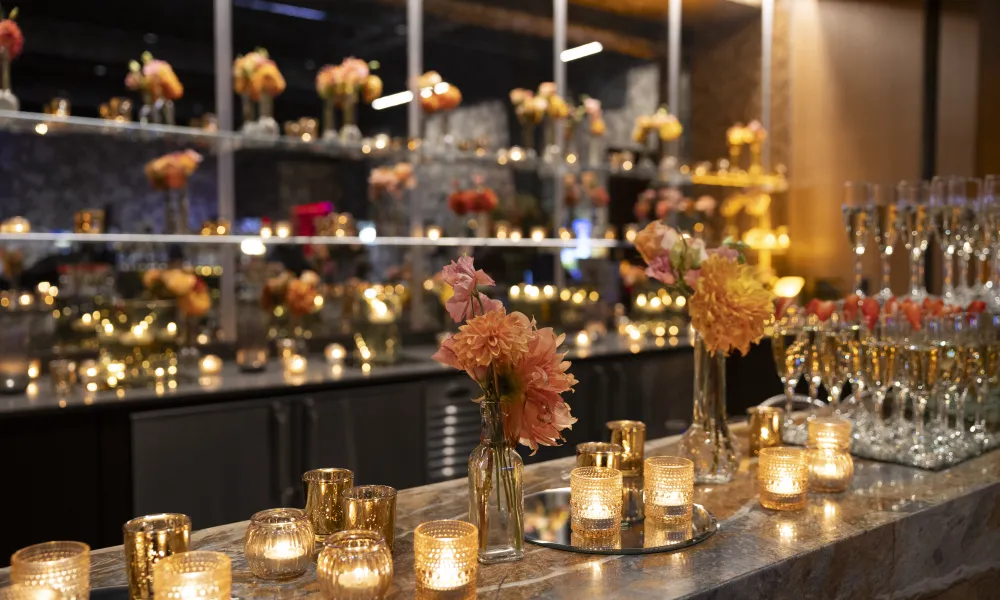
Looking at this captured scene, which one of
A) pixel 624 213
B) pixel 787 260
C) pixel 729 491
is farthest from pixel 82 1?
pixel 787 260

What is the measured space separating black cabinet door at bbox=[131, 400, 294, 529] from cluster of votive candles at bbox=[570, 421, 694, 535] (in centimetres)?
195

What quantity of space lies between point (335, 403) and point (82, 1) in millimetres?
2003

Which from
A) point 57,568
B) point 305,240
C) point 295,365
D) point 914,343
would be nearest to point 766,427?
point 914,343

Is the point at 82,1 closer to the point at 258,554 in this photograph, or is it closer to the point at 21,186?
the point at 21,186

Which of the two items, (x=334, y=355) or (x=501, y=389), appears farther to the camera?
(x=334, y=355)

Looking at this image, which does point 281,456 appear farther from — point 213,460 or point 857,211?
point 857,211

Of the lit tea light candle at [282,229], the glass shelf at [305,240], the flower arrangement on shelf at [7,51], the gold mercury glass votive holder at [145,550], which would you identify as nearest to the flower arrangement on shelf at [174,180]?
the glass shelf at [305,240]

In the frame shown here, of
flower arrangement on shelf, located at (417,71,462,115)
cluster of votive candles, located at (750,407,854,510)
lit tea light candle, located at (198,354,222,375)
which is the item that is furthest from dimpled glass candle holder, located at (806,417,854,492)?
flower arrangement on shelf, located at (417,71,462,115)

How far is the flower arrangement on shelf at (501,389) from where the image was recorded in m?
1.20

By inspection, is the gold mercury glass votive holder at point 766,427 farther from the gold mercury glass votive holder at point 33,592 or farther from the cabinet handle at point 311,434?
the cabinet handle at point 311,434

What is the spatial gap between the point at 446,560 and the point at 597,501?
1.16ft

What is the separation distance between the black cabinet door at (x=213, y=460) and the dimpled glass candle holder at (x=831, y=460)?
2.12 metres

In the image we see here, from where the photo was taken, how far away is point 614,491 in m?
1.40

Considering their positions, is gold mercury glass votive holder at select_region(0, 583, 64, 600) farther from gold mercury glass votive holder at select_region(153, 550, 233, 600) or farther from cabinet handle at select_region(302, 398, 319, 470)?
cabinet handle at select_region(302, 398, 319, 470)
